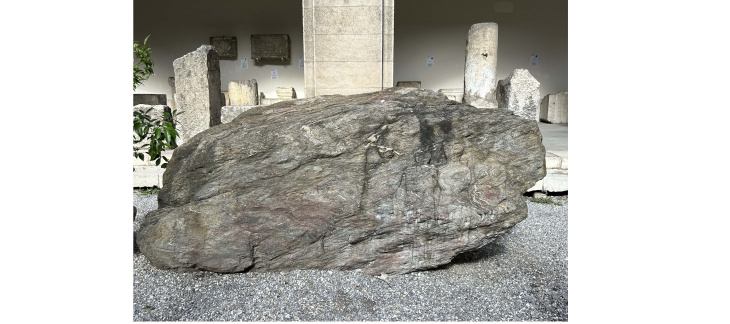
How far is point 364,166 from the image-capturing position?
217cm

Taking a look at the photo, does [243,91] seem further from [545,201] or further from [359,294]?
[359,294]

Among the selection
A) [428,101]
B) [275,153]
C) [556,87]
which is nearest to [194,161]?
[275,153]

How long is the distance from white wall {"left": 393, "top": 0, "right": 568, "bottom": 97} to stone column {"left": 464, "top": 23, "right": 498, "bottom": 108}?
142 inches

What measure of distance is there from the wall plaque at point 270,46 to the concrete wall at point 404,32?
0.78 feet

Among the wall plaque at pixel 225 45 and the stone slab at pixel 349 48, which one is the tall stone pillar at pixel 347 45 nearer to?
the stone slab at pixel 349 48

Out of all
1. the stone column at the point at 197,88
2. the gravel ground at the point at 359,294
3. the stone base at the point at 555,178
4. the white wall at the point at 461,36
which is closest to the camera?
the gravel ground at the point at 359,294

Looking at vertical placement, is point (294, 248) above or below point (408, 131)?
below

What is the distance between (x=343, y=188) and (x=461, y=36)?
8263mm

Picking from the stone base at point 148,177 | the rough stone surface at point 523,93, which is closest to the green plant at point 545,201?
the rough stone surface at point 523,93

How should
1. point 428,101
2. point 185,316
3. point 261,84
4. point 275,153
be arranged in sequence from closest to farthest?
point 185,316
point 275,153
point 428,101
point 261,84

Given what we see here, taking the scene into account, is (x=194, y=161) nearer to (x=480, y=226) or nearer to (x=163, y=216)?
(x=163, y=216)

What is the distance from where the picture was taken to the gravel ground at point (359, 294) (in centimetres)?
201

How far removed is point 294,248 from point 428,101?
1148 mm

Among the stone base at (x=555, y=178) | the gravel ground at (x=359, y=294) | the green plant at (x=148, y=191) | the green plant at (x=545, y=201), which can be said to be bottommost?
the gravel ground at (x=359, y=294)
